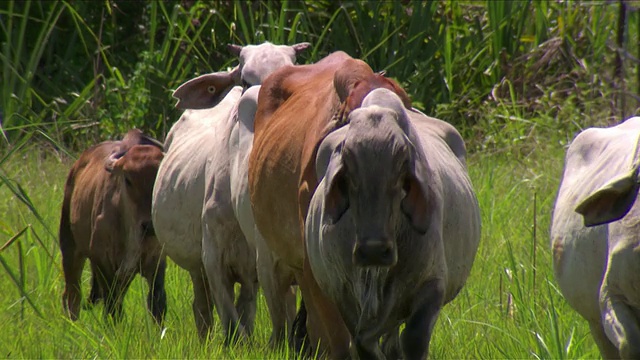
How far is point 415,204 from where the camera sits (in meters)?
4.30

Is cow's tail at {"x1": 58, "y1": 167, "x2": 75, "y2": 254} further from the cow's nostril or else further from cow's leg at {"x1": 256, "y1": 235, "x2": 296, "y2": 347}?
cow's leg at {"x1": 256, "y1": 235, "x2": 296, "y2": 347}

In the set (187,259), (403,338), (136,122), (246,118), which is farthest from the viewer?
(136,122)

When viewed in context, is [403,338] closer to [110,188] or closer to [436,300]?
[436,300]

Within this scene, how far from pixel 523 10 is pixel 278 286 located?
6.43 m

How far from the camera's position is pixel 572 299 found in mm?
5223

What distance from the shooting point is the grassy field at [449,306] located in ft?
17.7

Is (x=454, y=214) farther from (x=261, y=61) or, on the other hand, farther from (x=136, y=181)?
(x=136, y=181)

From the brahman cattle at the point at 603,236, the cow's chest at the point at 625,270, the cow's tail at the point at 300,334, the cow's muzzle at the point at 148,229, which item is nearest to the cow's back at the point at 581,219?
the brahman cattle at the point at 603,236

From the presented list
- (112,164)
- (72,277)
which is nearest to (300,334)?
(112,164)

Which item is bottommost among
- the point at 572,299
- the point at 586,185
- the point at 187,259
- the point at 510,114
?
the point at 510,114

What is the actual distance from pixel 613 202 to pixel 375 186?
890 millimetres

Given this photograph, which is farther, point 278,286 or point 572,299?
point 278,286

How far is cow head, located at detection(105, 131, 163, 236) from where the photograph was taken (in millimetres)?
7348

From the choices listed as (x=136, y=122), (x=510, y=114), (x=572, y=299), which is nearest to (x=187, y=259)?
(x=572, y=299)
